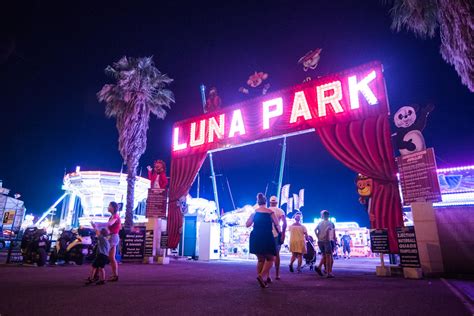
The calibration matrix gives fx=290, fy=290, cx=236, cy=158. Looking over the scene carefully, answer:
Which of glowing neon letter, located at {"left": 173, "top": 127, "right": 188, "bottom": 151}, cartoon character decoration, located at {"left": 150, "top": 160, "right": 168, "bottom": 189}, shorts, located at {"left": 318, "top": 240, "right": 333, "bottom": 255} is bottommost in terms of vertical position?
shorts, located at {"left": 318, "top": 240, "right": 333, "bottom": 255}

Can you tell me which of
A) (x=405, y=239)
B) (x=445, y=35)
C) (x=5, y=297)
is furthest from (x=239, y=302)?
(x=445, y=35)

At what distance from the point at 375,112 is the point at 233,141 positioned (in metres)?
6.31

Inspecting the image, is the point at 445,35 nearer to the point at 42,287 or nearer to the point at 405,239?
the point at 405,239

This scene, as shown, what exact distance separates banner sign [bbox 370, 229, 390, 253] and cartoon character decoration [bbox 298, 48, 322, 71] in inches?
300

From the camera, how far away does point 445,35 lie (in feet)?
29.0

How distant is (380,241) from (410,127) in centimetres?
364

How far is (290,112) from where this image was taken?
1238 centimetres

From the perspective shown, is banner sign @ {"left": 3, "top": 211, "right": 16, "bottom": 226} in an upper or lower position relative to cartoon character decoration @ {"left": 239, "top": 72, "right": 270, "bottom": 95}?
lower

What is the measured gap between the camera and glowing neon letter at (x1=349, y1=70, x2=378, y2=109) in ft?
33.5

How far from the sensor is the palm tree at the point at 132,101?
1775 cm

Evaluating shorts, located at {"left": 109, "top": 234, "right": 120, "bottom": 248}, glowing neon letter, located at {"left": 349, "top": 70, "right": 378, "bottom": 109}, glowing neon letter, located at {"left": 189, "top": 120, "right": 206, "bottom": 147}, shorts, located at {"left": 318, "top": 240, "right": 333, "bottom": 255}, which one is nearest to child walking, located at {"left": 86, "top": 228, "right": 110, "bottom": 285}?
shorts, located at {"left": 109, "top": 234, "right": 120, "bottom": 248}

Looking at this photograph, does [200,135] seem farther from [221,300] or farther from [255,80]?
[221,300]

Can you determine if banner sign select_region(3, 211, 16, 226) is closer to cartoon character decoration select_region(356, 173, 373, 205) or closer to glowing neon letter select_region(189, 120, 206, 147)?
glowing neon letter select_region(189, 120, 206, 147)

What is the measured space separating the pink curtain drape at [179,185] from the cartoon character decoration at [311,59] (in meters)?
6.42
